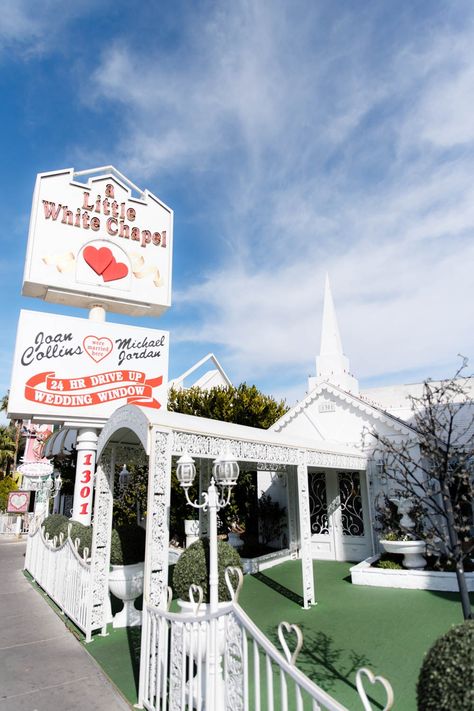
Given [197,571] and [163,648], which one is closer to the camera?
[163,648]

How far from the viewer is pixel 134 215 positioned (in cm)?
1520

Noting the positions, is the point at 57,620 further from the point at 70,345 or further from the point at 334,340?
the point at 334,340

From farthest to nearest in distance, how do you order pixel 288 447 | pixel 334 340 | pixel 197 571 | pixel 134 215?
pixel 334 340, pixel 134 215, pixel 288 447, pixel 197 571

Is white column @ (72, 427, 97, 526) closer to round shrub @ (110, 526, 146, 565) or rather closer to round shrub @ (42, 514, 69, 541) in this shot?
round shrub @ (42, 514, 69, 541)

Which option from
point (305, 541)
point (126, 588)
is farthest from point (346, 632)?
point (126, 588)

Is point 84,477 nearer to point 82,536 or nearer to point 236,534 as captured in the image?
point 82,536

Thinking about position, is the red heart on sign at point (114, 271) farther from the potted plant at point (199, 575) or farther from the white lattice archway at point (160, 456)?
the potted plant at point (199, 575)

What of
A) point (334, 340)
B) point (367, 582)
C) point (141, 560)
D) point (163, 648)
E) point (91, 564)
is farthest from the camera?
point (334, 340)

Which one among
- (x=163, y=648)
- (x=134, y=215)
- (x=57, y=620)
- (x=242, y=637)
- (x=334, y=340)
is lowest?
(x=57, y=620)

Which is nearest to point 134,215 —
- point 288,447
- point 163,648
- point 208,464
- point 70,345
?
point 70,345

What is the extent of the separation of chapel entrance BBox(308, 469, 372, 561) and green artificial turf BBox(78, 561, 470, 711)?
2.24 metres

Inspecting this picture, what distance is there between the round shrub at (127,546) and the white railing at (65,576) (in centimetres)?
48

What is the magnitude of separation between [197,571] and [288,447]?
12.2 feet

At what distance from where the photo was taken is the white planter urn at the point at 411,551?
358 inches
